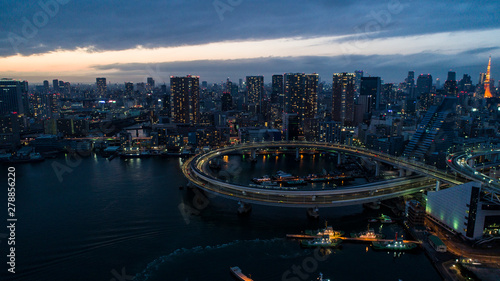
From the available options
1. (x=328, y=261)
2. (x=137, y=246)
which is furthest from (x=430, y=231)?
(x=137, y=246)

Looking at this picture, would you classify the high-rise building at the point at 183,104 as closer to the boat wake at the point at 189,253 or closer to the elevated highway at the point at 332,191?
the elevated highway at the point at 332,191

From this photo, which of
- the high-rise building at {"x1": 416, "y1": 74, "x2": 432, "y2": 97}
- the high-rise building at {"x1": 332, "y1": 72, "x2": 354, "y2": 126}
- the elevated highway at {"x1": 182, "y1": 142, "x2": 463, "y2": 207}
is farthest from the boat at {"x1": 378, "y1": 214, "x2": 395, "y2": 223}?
the high-rise building at {"x1": 416, "y1": 74, "x2": 432, "y2": 97}

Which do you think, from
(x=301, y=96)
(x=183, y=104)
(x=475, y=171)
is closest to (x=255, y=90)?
(x=301, y=96)

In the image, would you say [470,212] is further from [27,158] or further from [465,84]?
[465,84]

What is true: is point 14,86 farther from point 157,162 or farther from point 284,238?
point 284,238

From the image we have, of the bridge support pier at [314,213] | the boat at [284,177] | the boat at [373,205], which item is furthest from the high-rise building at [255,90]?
the bridge support pier at [314,213]

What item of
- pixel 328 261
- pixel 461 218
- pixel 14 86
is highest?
pixel 14 86

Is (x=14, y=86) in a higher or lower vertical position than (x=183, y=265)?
higher
